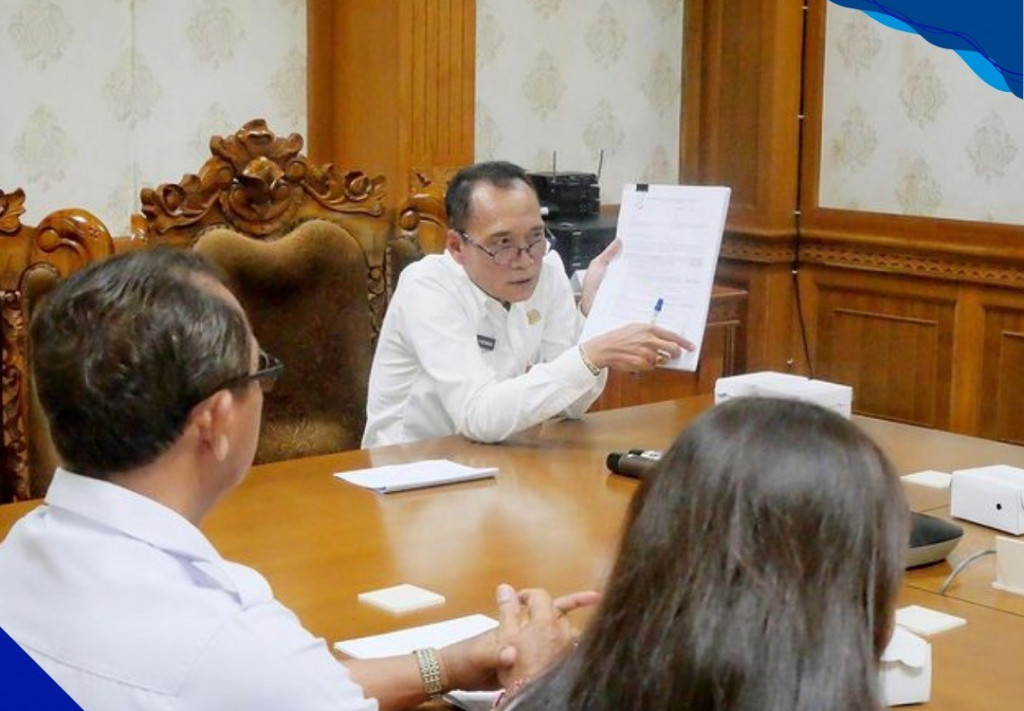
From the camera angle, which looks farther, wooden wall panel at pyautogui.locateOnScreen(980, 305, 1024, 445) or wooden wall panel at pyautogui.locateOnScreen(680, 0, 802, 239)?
wooden wall panel at pyautogui.locateOnScreen(680, 0, 802, 239)

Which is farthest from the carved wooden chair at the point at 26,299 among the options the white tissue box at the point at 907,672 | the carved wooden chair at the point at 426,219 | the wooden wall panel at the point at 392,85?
the wooden wall panel at the point at 392,85

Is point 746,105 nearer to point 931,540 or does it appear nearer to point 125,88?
point 125,88

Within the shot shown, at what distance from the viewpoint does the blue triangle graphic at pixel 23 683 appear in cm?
135

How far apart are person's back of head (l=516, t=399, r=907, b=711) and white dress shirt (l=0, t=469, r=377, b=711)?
353 mm

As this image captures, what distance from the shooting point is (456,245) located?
3.22 meters

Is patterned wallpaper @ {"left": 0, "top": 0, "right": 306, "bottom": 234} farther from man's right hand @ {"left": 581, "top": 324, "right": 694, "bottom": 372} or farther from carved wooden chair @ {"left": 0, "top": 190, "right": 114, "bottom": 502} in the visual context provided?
man's right hand @ {"left": 581, "top": 324, "right": 694, "bottom": 372}

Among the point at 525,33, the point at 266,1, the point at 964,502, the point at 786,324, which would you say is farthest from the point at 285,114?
the point at 964,502

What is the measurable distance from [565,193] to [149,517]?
3361mm

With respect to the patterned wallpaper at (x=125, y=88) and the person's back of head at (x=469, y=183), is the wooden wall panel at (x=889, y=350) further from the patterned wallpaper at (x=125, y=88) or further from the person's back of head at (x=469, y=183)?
the person's back of head at (x=469, y=183)

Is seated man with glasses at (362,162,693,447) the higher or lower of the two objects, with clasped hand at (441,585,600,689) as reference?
higher

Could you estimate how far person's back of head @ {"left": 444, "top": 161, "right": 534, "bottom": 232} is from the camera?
3.20m

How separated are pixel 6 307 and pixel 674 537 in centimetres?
192

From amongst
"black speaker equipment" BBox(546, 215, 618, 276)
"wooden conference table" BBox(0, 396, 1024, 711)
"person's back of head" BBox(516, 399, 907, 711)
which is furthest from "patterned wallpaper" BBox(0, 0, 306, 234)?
"person's back of head" BBox(516, 399, 907, 711)

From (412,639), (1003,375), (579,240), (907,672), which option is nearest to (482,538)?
(412,639)
